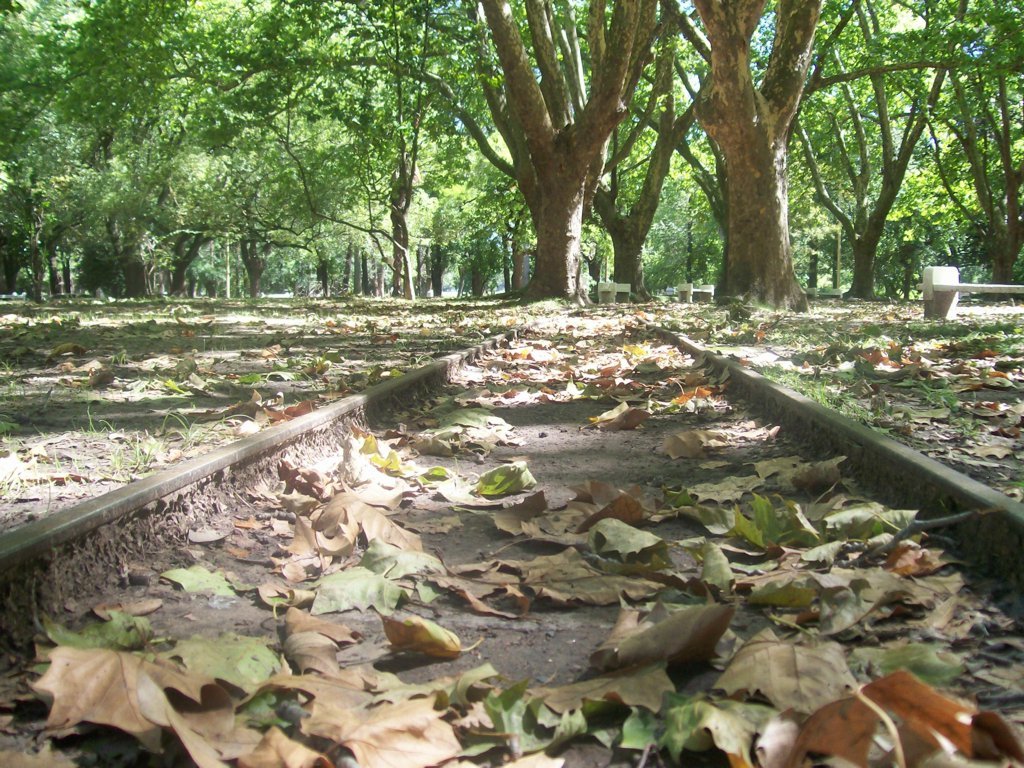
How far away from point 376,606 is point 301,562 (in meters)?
0.47

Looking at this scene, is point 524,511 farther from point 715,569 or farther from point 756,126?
point 756,126

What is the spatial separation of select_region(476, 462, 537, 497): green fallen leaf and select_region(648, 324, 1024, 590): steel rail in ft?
4.45

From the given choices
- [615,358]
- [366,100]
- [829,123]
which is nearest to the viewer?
[615,358]

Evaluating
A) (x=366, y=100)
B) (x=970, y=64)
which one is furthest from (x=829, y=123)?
(x=366, y=100)

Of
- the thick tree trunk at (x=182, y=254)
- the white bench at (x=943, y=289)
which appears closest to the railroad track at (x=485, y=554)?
the white bench at (x=943, y=289)

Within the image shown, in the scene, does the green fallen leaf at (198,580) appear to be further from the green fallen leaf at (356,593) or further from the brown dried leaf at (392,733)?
the brown dried leaf at (392,733)

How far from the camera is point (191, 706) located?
1581mm

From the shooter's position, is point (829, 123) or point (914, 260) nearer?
point (829, 123)

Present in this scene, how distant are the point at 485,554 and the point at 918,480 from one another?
4.89ft

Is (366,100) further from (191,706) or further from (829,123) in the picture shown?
(191,706)

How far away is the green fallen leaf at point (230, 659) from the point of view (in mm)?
1723

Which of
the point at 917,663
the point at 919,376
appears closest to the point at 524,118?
the point at 919,376

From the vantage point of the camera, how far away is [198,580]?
2408 millimetres

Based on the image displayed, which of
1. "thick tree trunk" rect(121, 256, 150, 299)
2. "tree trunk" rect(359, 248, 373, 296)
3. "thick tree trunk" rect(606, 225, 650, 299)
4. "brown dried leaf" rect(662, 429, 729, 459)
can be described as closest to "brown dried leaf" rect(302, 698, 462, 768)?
"brown dried leaf" rect(662, 429, 729, 459)
